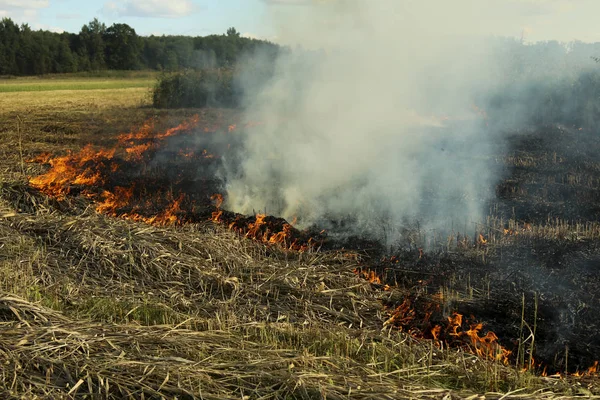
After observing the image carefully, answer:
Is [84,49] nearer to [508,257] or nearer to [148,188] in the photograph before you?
[148,188]

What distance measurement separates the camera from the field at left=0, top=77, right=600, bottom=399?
12.3ft

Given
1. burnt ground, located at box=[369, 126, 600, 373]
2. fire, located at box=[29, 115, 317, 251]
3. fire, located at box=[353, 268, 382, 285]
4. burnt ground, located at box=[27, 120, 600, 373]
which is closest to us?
burnt ground, located at box=[369, 126, 600, 373]

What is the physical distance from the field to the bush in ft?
53.4

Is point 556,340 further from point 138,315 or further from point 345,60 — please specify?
point 345,60

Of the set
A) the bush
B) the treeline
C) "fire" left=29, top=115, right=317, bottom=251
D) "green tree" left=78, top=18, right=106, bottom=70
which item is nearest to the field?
"fire" left=29, top=115, right=317, bottom=251

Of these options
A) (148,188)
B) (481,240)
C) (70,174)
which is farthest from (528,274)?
(70,174)

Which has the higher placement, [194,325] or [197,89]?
[197,89]

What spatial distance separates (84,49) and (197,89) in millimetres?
49766

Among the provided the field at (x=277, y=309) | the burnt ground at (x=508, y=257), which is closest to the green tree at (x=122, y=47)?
the burnt ground at (x=508, y=257)

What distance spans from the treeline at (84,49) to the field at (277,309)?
53.9 m

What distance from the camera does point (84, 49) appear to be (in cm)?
6831

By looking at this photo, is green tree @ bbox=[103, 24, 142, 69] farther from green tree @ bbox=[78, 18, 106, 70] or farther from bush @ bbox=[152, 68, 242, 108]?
bush @ bbox=[152, 68, 242, 108]

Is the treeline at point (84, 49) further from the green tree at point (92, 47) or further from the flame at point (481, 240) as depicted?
the flame at point (481, 240)

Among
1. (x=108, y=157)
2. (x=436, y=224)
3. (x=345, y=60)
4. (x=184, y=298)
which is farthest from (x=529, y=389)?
(x=108, y=157)
